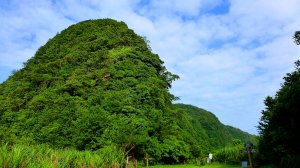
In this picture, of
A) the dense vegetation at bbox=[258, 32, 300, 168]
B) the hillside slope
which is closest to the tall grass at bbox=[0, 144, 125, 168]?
the dense vegetation at bbox=[258, 32, 300, 168]

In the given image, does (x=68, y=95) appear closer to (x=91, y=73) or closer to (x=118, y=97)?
(x=91, y=73)

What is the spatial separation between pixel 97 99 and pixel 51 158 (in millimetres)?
17741

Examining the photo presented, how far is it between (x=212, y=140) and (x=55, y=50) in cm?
3467

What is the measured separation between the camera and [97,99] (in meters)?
33.7

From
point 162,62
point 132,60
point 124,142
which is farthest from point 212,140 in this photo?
point 124,142

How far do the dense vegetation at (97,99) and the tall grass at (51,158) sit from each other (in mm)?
4518

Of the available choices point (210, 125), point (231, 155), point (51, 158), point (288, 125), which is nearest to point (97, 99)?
point (231, 155)

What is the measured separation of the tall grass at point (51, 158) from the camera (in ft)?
38.5

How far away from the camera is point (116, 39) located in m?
40.5

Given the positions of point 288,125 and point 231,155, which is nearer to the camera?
point 288,125

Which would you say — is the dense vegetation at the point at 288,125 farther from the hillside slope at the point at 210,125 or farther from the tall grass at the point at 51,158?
the hillside slope at the point at 210,125

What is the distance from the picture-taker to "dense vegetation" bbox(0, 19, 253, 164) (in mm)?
30750

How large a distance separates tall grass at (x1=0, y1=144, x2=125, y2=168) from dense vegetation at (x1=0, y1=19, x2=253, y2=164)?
14.8 feet

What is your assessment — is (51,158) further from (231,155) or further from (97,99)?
(231,155)
